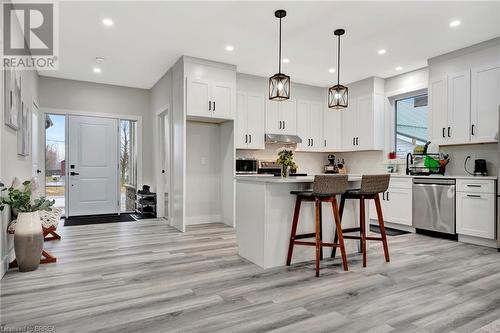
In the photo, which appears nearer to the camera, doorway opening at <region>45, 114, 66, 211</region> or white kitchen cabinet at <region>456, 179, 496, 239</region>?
white kitchen cabinet at <region>456, 179, 496, 239</region>

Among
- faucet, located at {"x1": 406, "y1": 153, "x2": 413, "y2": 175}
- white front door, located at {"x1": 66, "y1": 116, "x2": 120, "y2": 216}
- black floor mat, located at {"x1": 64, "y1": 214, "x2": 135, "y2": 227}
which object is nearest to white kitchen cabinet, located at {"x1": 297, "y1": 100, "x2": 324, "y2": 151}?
→ faucet, located at {"x1": 406, "y1": 153, "x2": 413, "y2": 175}

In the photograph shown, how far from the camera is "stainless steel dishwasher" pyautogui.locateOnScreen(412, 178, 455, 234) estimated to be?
461cm

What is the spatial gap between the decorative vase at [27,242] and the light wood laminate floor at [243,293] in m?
0.12

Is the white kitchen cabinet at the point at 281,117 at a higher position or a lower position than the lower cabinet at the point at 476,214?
higher

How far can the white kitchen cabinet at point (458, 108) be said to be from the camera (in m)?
4.72

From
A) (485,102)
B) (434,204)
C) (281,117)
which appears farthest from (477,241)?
(281,117)

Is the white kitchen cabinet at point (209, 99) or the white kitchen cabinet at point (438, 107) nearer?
the white kitchen cabinet at point (438, 107)

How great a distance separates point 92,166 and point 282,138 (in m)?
4.14

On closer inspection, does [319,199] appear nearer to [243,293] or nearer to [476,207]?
[243,293]

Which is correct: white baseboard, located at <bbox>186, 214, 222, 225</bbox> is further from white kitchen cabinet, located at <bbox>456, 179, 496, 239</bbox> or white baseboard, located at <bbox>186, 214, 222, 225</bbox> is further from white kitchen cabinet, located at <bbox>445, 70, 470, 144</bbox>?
white kitchen cabinet, located at <bbox>445, 70, 470, 144</bbox>

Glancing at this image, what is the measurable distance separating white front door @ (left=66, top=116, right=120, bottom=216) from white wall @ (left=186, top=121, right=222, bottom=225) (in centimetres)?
226

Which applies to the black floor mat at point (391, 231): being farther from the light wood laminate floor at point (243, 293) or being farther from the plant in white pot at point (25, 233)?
the plant in white pot at point (25, 233)

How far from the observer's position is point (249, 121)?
6.12 meters

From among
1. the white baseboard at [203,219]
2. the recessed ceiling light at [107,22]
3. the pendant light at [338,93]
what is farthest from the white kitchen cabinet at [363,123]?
the recessed ceiling light at [107,22]
